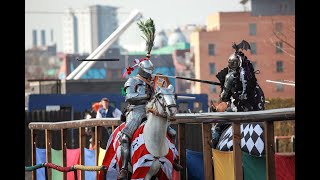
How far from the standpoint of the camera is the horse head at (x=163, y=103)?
12.2 meters

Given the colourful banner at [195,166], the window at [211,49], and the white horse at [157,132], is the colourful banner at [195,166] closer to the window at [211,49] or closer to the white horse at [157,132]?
the white horse at [157,132]

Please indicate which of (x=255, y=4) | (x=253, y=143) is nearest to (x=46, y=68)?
(x=255, y=4)

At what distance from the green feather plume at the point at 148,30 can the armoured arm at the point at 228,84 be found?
3.69 feet

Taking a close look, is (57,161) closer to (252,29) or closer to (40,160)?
(40,160)

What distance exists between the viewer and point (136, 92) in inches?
516

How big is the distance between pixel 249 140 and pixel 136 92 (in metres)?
1.40

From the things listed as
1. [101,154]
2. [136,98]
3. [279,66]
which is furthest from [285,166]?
[279,66]

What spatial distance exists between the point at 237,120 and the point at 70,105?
71.2ft

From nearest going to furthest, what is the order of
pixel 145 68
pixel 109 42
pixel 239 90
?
pixel 145 68 → pixel 239 90 → pixel 109 42

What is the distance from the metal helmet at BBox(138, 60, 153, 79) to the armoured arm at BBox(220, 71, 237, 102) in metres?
1.24

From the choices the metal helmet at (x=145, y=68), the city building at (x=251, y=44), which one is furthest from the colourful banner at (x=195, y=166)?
the city building at (x=251, y=44)
